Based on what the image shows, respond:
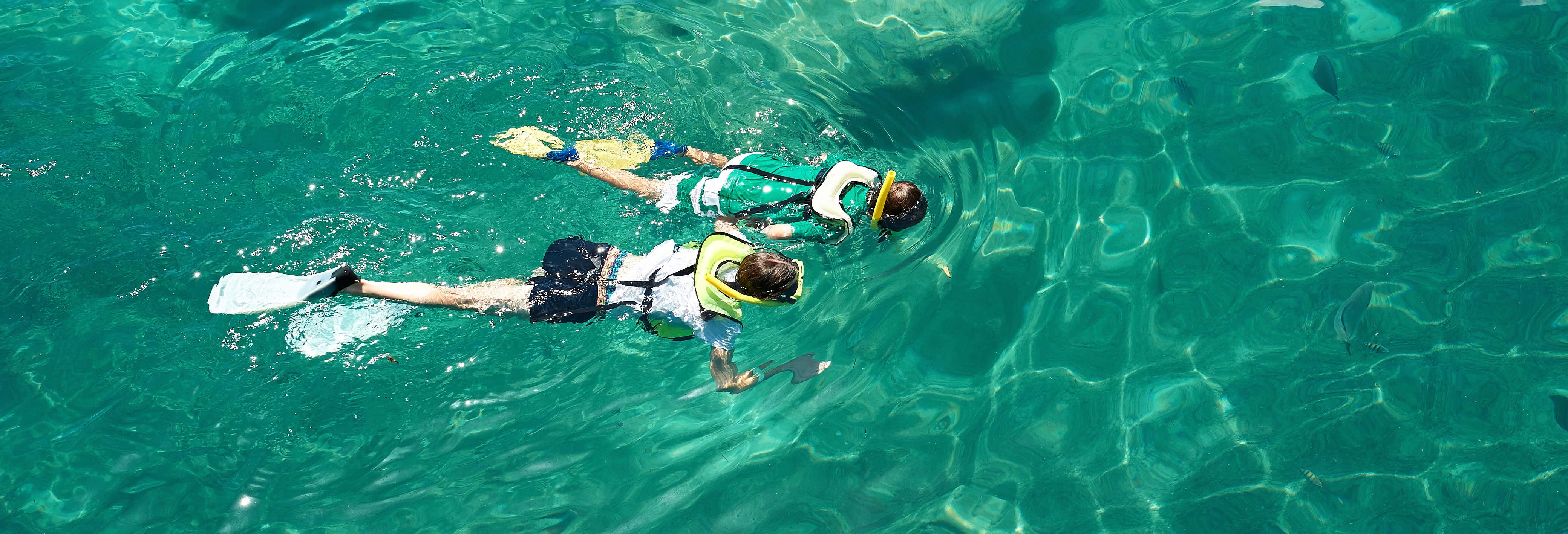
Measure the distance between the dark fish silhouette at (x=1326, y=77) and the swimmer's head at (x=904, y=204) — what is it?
11.9 ft

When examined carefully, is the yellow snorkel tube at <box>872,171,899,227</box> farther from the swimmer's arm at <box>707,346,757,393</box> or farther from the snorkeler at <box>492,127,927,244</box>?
the swimmer's arm at <box>707,346,757,393</box>

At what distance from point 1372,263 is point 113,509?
8100 millimetres

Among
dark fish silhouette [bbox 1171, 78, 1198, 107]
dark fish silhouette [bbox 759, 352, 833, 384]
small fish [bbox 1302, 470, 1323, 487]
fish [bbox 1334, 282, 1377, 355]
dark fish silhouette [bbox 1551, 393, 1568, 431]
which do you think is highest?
dark fish silhouette [bbox 1171, 78, 1198, 107]

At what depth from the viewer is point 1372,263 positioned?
18.9 ft

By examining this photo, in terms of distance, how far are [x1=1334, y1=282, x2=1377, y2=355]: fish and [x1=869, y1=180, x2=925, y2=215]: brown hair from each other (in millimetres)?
2959

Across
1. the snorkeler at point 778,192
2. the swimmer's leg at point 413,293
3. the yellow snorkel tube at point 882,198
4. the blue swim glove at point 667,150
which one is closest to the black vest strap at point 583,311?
the swimmer's leg at point 413,293

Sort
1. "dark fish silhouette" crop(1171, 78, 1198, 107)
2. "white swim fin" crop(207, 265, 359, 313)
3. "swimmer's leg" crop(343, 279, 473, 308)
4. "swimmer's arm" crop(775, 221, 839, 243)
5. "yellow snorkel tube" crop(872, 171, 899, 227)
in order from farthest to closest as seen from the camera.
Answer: "dark fish silhouette" crop(1171, 78, 1198, 107) < "swimmer's arm" crop(775, 221, 839, 243) < "yellow snorkel tube" crop(872, 171, 899, 227) < "swimmer's leg" crop(343, 279, 473, 308) < "white swim fin" crop(207, 265, 359, 313)

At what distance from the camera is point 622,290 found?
16.1 feet

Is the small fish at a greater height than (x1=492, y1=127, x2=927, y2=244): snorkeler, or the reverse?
(x1=492, y1=127, x2=927, y2=244): snorkeler

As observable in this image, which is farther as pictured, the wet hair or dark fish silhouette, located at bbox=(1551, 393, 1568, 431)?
dark fish silhouette, located at bbox=(1551, 393, 1568, 431)

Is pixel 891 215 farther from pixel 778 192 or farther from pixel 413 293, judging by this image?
pixel 413 293

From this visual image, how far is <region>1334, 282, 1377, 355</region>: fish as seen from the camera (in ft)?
18.3

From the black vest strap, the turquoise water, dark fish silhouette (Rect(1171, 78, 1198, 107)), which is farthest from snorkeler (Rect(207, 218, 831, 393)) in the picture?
dark fish silhouette (Rect(1171, 78, 1198, 107))

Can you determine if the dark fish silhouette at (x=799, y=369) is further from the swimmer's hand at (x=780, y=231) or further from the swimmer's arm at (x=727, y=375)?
the swimmer's hand at (x=780, y=231)
